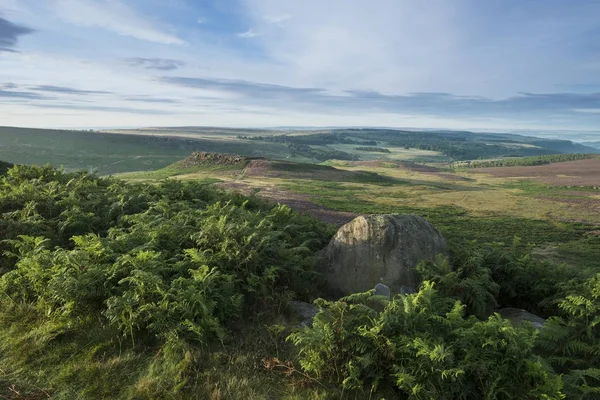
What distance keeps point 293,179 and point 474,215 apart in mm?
34701

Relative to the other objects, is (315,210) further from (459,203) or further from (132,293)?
(132,293)

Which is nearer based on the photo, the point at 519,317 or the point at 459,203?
the point at 519,317

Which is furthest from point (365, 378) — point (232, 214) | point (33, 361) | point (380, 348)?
point (232, 214)

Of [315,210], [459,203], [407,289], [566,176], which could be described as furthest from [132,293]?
[566,176]

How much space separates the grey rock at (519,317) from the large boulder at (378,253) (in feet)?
7.54

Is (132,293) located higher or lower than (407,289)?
higher

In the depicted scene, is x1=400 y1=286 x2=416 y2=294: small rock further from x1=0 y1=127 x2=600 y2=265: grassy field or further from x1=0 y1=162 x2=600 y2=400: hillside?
x1=0 y1=127 x2=600 y2=265: grassy field

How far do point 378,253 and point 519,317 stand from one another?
3.85m

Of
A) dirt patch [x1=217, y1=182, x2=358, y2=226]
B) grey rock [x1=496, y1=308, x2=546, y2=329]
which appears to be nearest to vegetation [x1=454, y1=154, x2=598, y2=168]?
dirt patch [x1=217, y1=182, x2=358, y2=226]

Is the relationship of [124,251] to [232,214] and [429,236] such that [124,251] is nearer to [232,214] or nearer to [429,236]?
[232,214]

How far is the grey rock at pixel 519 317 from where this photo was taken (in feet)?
30.2

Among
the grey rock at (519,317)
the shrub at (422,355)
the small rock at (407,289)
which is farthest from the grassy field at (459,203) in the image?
the shrub at (422,355)

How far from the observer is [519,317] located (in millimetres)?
9594

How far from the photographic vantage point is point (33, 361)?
258 inches
